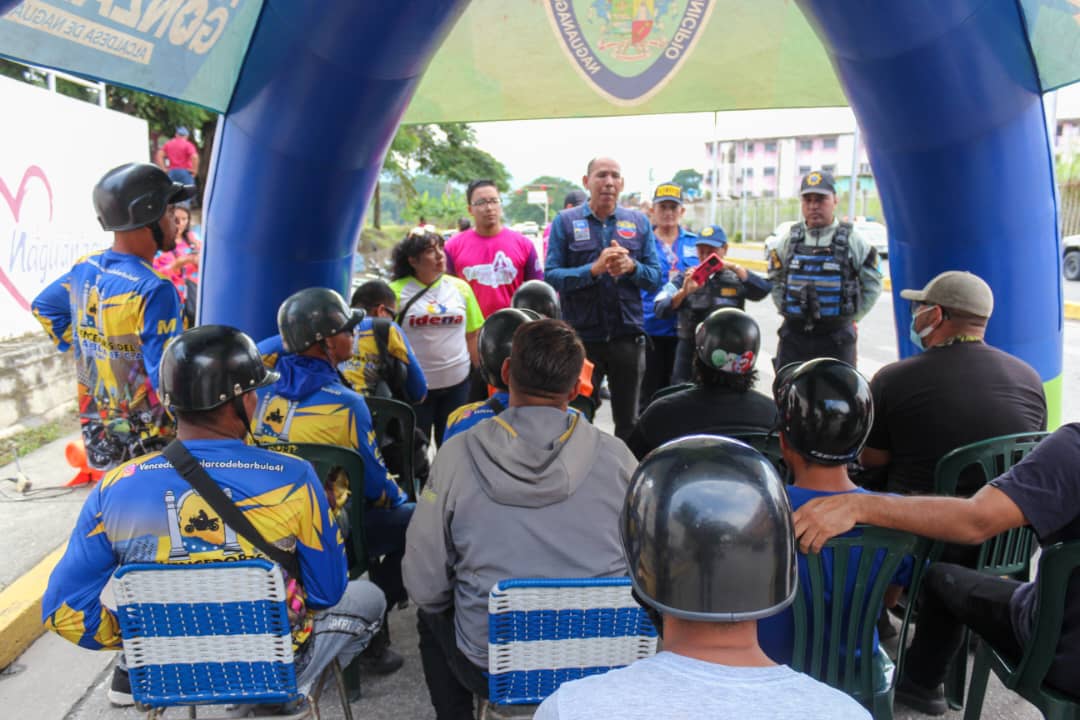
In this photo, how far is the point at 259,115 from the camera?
3.74 meters

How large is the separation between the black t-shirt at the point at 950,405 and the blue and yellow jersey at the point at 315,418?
1.89 meters

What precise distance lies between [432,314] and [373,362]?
2.21 feet

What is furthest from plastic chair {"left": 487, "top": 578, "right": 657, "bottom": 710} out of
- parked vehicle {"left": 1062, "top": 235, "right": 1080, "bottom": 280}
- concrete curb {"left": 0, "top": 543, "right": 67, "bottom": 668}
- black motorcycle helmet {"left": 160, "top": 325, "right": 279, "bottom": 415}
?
parked vehicle {"left": 1062, "top": 235, "right": 1080, "bottom": 280}

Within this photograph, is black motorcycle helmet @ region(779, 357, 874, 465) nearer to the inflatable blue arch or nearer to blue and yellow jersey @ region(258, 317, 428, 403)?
the inflatable blue arch

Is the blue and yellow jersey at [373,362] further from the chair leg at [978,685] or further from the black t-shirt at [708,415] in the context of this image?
the chair leg at [978,685]

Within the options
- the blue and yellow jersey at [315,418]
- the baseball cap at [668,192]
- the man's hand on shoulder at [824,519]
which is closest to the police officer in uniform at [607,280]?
the baseball cap at [668,192]

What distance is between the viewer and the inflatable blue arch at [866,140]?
329cm

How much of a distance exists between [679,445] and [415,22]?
2788mm

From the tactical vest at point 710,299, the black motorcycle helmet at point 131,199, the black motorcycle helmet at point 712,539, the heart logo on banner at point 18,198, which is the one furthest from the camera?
the heart logo on banner at point 18,198

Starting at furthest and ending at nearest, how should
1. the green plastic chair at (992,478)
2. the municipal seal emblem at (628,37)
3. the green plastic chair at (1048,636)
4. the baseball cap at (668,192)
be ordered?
the baseball cap at (668,192) < the municipal seal emblem at (628,37) < the green plastic chair at (992,478) < the green plastic chair at (1048,636)

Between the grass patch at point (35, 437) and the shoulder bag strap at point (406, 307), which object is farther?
the grass patch at point (35, 437)

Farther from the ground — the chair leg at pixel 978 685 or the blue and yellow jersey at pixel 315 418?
the blue and yellow jersey at pixel 315 418

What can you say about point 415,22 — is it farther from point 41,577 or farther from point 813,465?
point 41,577

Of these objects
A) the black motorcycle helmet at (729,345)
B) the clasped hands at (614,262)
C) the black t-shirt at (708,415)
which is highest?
the clasped hands at (614,262)
